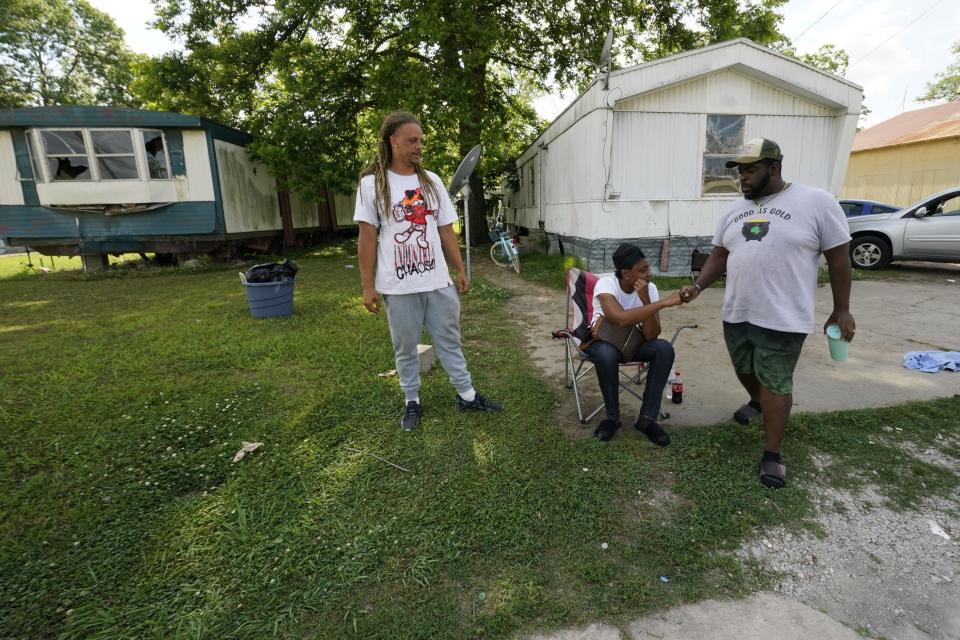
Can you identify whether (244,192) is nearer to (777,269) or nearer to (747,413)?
(747,413)

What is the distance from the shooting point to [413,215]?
A: 2.91m

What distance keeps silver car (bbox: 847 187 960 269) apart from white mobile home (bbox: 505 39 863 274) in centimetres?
153

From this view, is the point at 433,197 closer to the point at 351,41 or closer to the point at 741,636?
the point at 741,636

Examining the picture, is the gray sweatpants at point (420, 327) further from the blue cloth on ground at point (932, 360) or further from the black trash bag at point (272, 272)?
the blue cloth on ground at point (932, 360)

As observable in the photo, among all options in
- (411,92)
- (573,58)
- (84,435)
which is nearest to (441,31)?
(411,92)

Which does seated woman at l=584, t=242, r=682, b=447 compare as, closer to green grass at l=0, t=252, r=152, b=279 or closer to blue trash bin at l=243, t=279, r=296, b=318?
blue trash bin at l=243, t=279, r=296, b=318

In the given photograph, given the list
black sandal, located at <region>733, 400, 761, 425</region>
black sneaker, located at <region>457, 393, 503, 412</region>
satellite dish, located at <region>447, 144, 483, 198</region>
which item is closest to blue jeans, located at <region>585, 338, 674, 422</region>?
black sandal, located at <region>733, 400, 761, 425</region>

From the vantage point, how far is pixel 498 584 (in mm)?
1961

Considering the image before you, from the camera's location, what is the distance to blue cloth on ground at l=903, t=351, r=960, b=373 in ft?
13.3

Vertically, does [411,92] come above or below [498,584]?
above

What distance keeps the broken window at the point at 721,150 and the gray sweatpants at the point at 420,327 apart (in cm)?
718

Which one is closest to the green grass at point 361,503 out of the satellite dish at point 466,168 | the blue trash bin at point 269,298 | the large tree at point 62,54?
the blue trash bin at point 269,298

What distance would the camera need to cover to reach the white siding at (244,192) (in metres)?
11.5

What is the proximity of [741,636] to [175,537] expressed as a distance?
244cm
